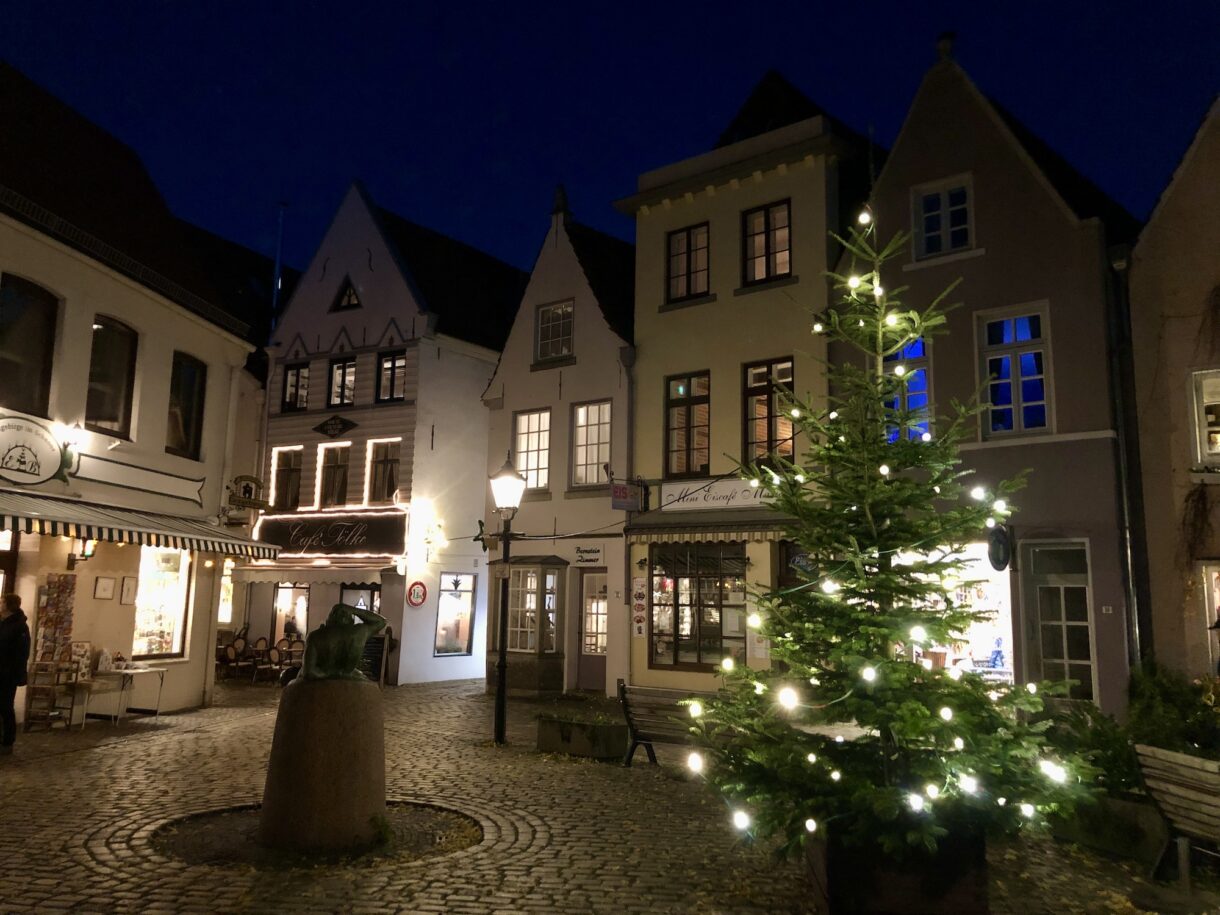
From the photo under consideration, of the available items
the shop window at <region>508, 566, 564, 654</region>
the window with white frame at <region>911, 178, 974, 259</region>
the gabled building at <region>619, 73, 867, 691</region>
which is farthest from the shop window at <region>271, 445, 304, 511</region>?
the window with white frame at <region>911, 178, 974, 259</region>

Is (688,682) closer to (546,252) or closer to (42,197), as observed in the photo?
(546,252)

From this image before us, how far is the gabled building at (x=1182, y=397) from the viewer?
13.4 metres

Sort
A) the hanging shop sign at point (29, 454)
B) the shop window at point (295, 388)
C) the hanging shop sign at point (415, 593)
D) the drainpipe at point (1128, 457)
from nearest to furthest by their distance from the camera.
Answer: the hanging shop sign at point (29, 454)
the drainpipe at point (1128, 457)
the hanging shop sign at point (415, 593)
the shop window at point (295, 388)

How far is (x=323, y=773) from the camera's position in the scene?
7930 millimetres

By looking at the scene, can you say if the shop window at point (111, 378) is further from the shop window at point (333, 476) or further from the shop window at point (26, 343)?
the shop window at point (333, 476)

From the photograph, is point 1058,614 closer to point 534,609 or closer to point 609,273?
point 534,609

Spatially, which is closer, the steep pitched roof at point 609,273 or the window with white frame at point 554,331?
the steep pitched roof at point 609,273

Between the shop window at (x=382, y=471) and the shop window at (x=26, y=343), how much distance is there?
1070 centimetres

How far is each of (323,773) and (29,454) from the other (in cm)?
819

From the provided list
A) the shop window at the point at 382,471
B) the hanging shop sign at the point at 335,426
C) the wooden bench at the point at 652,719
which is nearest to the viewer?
the wooden bench at the point at 652,719

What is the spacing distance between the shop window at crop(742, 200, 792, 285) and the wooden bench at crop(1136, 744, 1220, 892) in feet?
42.5

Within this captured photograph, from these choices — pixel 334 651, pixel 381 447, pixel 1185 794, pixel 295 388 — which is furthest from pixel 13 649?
pixel 295 388

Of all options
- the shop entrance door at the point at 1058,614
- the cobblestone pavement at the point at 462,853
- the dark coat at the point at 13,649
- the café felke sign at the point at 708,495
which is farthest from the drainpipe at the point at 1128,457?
the dark coat at the point at 13,649

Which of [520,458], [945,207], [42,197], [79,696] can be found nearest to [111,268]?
[42,197]
